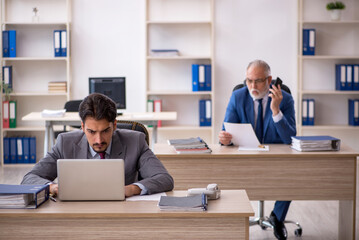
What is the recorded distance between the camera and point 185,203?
2.51m

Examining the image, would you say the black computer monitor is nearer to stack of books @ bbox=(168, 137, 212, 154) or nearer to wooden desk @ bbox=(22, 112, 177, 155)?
wooden desk @ bbox=(22, 112, 177, 155)

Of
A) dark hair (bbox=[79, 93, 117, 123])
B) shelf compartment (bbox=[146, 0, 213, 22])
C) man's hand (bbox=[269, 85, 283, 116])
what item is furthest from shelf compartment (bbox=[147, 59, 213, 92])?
dark hair (bbox=[79, 93, 117, 123])

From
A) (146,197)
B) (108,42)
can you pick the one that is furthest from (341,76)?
(146,197)

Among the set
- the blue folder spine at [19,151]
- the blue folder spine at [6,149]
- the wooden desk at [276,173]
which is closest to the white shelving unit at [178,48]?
the blue folder spine at [19,151]

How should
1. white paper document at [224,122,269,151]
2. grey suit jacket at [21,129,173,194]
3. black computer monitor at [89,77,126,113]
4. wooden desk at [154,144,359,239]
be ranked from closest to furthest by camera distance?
grey suit jacket at [21,129,173,194] → wooden desk at [154,144,359,239] → white paper document at [224,122,269,151] → black computer monitor at [89,77,126,113]

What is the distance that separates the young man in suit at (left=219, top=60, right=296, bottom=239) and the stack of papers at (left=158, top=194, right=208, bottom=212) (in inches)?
67.0

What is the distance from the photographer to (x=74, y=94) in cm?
720

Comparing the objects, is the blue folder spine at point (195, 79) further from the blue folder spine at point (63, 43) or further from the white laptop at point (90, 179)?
the white laptop at point (90, 179)

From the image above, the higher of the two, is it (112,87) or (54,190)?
(112,87)

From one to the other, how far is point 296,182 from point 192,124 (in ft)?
11.3

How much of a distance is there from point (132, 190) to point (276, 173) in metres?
1.44

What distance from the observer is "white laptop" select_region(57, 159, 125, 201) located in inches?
97.7

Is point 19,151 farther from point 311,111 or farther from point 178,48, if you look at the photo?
point 311,111

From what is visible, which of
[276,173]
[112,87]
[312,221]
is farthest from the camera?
[112,87]
